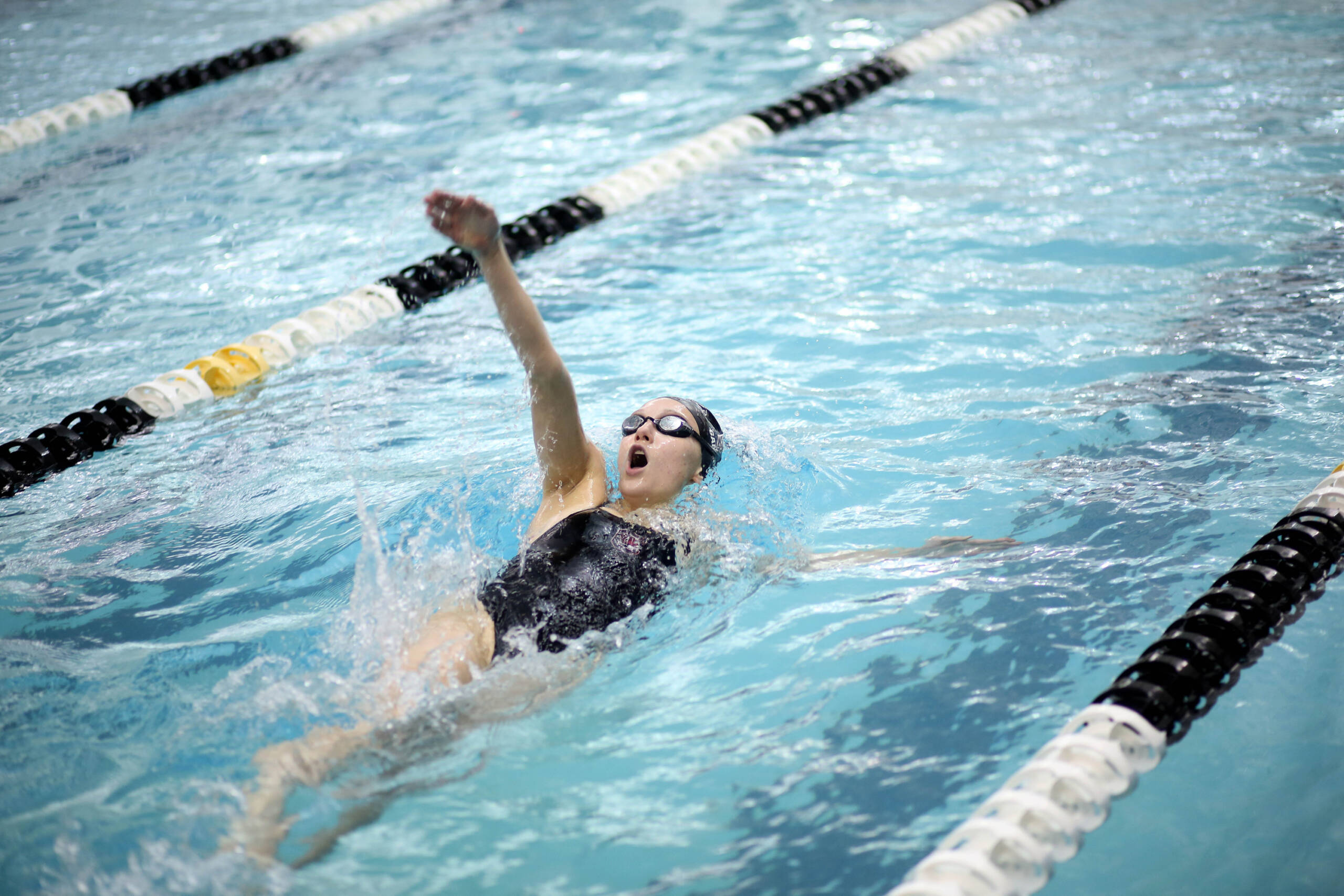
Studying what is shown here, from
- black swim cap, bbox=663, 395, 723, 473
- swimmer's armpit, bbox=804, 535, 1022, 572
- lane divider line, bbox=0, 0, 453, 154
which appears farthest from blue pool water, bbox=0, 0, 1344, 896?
lane divider line, bbox=0, 0, 453, 154

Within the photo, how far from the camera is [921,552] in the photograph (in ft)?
10.3

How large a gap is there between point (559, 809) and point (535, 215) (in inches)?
170

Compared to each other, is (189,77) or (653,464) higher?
(189,77)

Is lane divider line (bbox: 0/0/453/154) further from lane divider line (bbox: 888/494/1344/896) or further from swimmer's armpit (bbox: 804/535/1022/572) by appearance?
lane divider line (bbox: 888/494/1344/896)

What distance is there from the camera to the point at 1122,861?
2186 mm

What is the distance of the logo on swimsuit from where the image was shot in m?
2.93

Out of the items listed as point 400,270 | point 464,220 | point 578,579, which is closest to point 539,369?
point 464,220

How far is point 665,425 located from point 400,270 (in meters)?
3.00

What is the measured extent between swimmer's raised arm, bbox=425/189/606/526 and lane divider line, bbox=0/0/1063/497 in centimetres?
203

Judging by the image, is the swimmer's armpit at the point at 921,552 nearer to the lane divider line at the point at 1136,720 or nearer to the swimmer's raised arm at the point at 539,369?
the lane divider line at the point at 1136,720

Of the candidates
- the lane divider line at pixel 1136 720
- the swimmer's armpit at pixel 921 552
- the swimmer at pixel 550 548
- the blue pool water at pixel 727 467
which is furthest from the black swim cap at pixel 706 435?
the lane divider line at pixel 1136 720

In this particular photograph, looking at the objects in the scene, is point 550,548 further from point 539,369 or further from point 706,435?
point 706,435

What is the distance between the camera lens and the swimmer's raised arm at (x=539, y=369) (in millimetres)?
2605

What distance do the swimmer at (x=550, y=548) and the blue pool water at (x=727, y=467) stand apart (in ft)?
0.25
